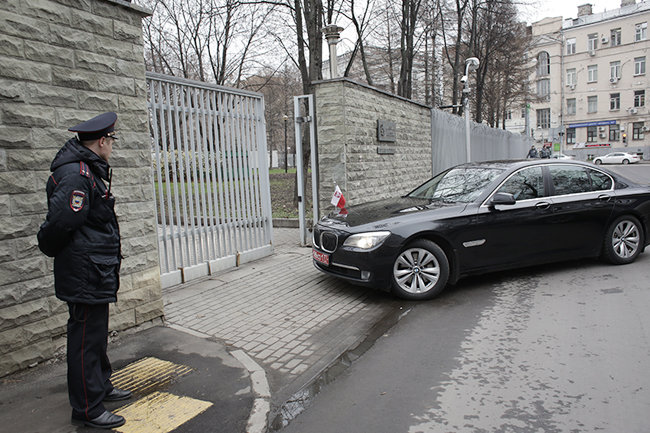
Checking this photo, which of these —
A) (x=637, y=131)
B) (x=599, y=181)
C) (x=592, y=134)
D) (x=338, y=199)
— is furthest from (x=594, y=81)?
(x=338, y=199)

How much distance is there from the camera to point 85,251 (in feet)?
9.85

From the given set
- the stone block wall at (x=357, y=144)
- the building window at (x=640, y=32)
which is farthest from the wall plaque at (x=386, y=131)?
the building window at (x=640, y=32)

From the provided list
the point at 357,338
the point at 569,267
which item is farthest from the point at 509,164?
the point at 357,338

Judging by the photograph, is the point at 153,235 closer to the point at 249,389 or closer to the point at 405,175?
the point at 249,389

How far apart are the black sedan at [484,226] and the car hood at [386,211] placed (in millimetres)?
14

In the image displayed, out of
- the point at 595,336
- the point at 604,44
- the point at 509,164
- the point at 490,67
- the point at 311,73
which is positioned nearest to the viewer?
the point at 595,336

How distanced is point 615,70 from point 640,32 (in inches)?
187

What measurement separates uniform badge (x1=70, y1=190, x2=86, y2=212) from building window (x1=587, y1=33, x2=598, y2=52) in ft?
233

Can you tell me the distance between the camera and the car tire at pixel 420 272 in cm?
576

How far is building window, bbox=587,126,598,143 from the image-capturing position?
6084cm

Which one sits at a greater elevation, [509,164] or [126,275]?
[509,164]

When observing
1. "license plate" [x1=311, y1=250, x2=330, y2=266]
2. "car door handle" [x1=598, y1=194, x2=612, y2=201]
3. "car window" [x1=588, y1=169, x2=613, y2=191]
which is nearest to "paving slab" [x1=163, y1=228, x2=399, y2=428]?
"license plate" [x1=311, y1=250, x2=330, y2=266]

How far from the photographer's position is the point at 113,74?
184 inches

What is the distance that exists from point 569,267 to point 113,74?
6498 millimetres
